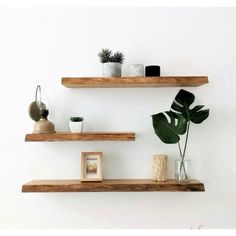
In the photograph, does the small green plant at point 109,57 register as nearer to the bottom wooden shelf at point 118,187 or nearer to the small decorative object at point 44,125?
the small decorative object at point 44,125

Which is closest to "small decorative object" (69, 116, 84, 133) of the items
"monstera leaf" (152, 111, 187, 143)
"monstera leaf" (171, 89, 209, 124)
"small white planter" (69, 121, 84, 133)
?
"small white planter" (69, 121, 84, 133)

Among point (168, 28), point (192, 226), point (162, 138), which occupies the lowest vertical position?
Answer: point (192, 226)

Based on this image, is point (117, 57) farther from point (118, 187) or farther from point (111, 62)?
point (118, 187)

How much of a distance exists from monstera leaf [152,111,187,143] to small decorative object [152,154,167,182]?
11cm

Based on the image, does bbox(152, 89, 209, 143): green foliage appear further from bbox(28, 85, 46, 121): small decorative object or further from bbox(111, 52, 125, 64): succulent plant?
bbox(28, 85, 46, 121): small decorative object

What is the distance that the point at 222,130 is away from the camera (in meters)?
1.91

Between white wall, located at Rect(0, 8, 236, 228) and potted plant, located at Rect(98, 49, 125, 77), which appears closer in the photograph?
potted plant, located at Rect(98, 49, 125, 77)

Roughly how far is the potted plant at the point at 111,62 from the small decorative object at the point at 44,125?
15.8 inches

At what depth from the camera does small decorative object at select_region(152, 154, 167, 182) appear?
5.91ft

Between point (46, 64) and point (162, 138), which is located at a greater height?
point (46, 64)

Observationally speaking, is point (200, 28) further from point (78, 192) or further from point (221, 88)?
point (78, 192)

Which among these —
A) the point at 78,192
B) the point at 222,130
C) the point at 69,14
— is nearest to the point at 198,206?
the point at 222,130

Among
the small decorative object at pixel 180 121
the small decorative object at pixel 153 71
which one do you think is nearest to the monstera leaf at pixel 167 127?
the small decorative object at pixel 180 121

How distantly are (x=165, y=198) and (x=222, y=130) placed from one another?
52 centimetres
